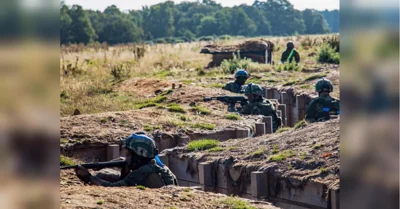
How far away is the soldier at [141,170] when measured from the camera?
7.41m

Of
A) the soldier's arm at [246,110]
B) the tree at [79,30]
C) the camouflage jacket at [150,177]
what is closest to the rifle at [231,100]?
the soldier's arm at [246,110]

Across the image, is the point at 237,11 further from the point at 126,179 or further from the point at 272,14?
the point at 126,179

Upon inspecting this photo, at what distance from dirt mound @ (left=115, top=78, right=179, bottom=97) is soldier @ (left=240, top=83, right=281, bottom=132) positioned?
4676 millimetres

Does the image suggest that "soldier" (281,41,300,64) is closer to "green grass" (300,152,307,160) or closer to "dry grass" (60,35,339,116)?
"dry grass" (60,35,339,116)

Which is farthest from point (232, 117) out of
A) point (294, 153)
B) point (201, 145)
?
point (294, 153)

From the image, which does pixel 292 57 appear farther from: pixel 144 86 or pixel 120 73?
pixel 144 86

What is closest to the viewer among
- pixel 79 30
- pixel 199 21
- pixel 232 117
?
pixel 232 117

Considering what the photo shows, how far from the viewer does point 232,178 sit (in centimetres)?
885

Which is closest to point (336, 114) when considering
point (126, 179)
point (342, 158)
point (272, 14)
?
point (126, 179)

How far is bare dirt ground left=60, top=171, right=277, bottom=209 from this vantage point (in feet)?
19.9

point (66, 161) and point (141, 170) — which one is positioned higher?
point (141, 170)

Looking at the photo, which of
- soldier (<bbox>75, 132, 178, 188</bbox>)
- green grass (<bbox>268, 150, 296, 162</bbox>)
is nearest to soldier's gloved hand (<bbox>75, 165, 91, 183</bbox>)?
soldier (<bbox>75, 132, 178, 188</bbox>)

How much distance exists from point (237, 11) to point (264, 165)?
331 ft

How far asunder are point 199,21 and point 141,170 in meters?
96.6
